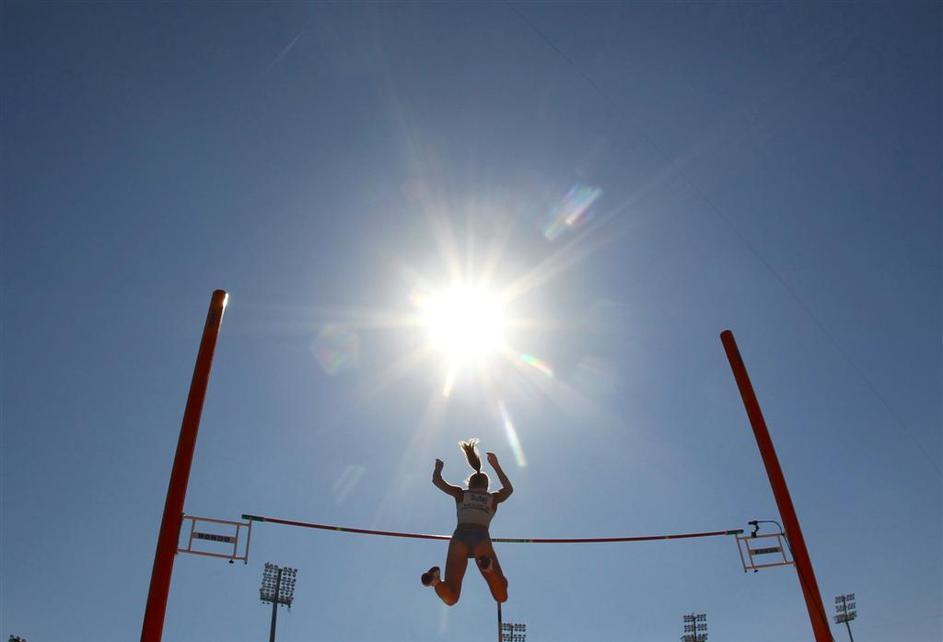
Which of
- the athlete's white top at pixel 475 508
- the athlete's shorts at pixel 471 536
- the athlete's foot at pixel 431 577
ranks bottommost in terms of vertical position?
the athlete's foot at pixel 431 577

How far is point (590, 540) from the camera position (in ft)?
31.2

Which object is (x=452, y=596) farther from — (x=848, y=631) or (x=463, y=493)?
(x=848, y=631)

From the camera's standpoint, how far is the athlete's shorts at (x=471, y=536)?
23.2 feet

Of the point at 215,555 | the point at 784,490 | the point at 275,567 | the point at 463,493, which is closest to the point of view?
the point at 215,555

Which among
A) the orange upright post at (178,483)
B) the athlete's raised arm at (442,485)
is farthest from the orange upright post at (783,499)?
the orange upright post at (178,483)

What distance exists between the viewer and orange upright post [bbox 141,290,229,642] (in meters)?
6.04

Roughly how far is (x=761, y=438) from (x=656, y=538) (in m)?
2.19

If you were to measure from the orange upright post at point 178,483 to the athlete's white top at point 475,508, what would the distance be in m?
2.98

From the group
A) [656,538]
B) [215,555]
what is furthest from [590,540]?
[215,555]

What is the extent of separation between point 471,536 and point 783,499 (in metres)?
4.16

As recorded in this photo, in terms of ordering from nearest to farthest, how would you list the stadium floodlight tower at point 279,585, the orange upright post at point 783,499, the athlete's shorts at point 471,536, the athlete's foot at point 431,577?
1. the athlete's foot at point 431,577
2. the athlete's shorts at point 471,536
3. the orange upright post at point 783,499
4. the stadium floodlight tower at point 279,585

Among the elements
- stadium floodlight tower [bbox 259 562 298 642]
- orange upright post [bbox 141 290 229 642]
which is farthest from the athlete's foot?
stadium floodlight tower [bbox 259 562 298 642]

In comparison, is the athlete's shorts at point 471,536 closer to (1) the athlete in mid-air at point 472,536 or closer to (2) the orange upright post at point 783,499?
(1) the athlete in mid-air at point 472,536

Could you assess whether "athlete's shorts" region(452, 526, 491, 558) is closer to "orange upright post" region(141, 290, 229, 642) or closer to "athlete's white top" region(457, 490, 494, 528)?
"athlete's white top" region(457, 490, 494, 528)
